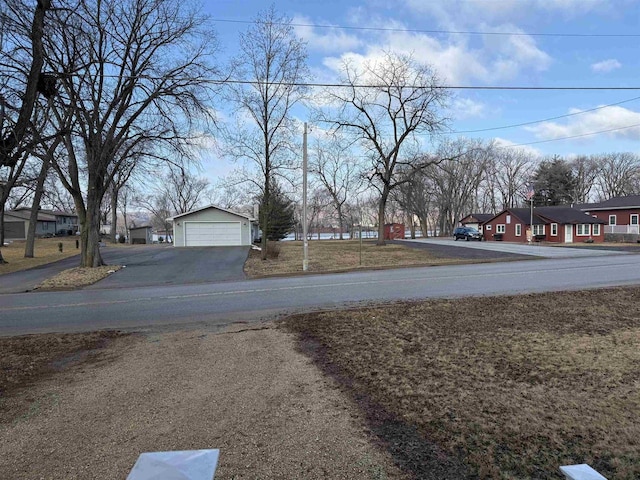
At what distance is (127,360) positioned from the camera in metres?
5.65

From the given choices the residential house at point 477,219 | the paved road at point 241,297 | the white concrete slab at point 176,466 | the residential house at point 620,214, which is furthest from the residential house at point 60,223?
the residential house at point 620,214

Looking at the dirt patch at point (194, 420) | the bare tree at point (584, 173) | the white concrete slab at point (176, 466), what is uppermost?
the bare tree at point (584, 173)

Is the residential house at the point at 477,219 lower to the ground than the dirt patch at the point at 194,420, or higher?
higher

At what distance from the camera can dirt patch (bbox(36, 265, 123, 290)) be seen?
14.9m

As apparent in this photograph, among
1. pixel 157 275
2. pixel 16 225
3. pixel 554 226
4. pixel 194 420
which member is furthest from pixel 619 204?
pixel 16 225

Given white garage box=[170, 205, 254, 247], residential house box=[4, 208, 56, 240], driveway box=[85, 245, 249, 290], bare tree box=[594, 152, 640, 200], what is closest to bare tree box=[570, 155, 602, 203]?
bare tree box=[594, 152, 640, 200]

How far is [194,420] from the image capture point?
3.65m

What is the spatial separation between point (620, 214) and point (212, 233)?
44.0 m

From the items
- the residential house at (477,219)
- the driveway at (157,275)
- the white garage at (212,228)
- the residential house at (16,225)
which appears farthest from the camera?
the residential house at (477,219)

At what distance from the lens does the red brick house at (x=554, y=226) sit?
43.0 metres

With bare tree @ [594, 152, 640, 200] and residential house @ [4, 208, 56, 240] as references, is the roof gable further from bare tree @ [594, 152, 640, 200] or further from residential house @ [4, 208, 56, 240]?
residential house @ [4, 208, 56, 240]

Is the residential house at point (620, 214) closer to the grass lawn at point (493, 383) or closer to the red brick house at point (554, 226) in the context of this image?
the red brick house at point (554, 226)

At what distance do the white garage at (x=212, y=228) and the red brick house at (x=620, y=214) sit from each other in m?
39.2

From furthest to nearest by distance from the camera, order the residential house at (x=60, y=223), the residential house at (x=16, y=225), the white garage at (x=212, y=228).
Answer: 1. the residential house at (x=60, y=223)
2. the residential house at (x=16, y=225)
3. the white garage at (x=212, y=228)
